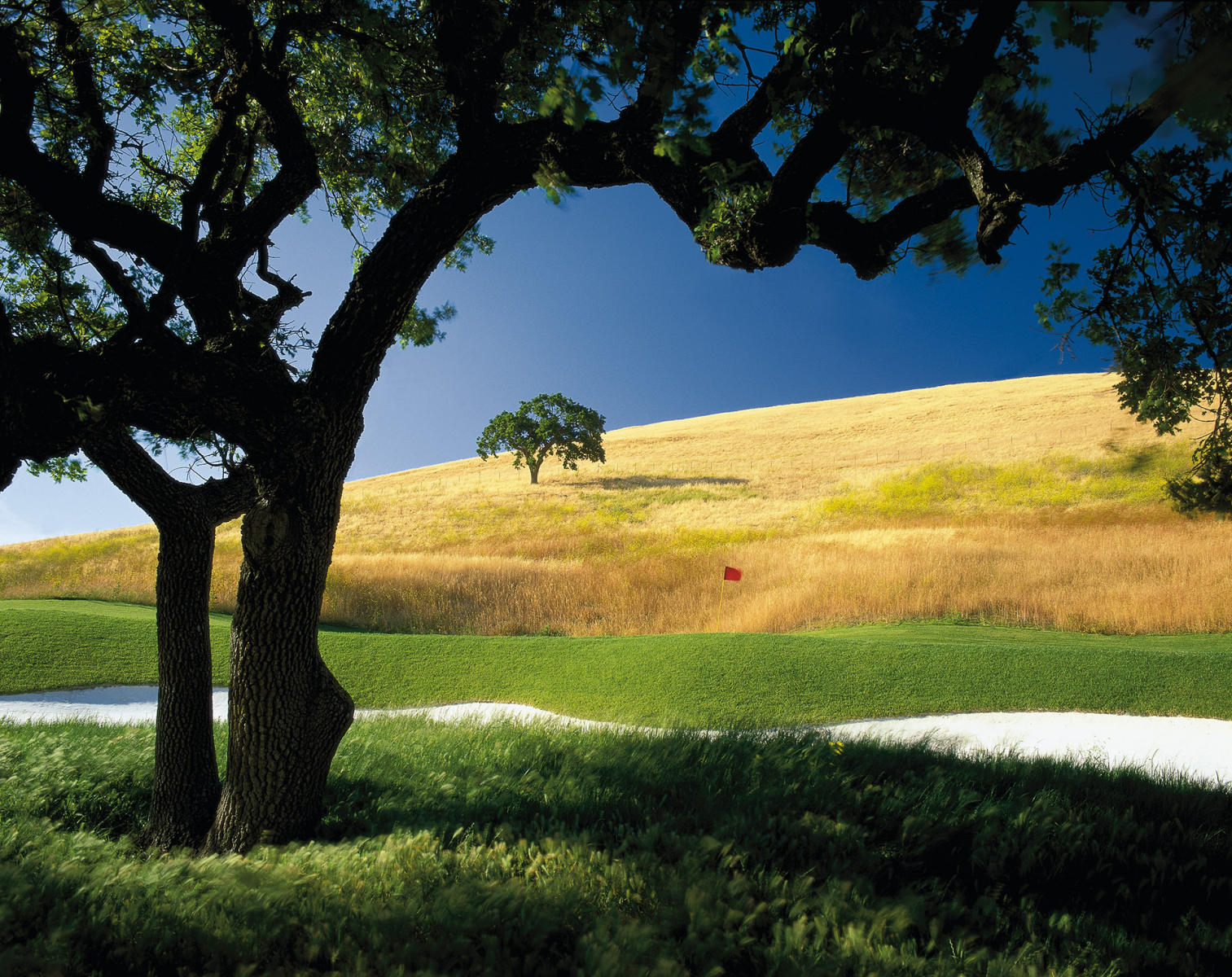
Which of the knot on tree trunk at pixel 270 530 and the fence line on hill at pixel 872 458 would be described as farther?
the fence line on hill at pixel 872 458

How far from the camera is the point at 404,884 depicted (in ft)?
10.5

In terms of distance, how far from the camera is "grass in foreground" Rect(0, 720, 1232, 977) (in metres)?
2.74

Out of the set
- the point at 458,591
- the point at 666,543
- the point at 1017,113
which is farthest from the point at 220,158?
the point at 666,543

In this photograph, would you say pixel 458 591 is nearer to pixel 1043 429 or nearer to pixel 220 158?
pixel 220 158

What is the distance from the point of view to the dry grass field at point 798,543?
14.0 meters

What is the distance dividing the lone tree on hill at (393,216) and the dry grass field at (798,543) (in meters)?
10.4

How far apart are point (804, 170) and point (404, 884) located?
4434 mm

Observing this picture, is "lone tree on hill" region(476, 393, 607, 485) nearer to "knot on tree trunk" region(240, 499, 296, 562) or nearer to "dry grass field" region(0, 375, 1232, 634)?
"dry grass field" region(0, 375, 1232, 634)

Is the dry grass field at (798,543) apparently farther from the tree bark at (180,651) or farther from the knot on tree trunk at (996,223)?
the knot on tree trunk at (996,223)

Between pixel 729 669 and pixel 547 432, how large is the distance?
3165cm

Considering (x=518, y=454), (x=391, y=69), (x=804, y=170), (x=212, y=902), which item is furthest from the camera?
(x=518, y=454)

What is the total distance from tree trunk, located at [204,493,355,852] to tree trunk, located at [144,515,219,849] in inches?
30.4

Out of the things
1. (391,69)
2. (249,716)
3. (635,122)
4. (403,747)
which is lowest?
(403,747)

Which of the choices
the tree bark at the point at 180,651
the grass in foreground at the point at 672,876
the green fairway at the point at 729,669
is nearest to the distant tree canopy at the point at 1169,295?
the grass in foreground at the point at 672,876
